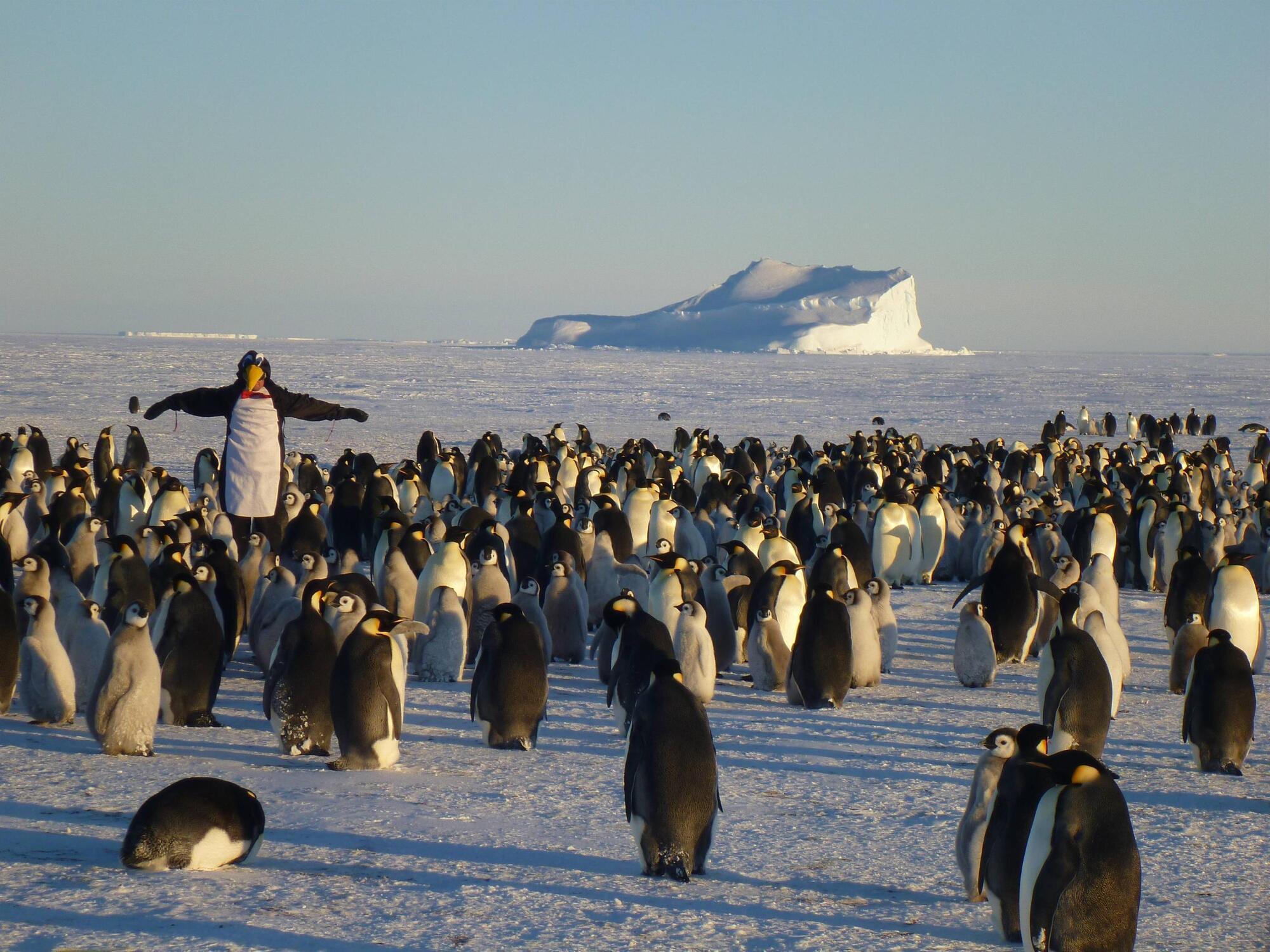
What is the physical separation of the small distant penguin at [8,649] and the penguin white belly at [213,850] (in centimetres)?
218

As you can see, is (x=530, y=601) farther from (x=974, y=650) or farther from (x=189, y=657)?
(x=974, y=650)

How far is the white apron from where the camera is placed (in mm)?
7340

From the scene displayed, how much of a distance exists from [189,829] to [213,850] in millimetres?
97

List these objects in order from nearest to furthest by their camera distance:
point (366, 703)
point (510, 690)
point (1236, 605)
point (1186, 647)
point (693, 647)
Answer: point (366, 703) → point (510, 690) → point (693, 647) → point (1186, 647) → point (1236, 605)

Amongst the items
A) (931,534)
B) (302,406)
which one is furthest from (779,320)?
(302,406)

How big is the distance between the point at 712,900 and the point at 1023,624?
408cm

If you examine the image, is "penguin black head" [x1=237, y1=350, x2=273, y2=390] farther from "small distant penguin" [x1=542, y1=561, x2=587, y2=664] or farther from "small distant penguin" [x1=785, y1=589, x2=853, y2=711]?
"small distant penguin" [x1=785, y1=589, x2=853, y2=711]

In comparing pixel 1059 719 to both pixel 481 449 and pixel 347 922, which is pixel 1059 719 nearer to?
pixel 347 922

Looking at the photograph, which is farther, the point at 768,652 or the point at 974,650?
the point at 974,650

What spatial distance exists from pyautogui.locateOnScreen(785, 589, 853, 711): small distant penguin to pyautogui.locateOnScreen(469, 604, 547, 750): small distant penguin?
1318mm

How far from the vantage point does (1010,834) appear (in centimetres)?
339

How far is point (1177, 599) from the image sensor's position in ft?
24.7

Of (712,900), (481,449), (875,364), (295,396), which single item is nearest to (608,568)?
(295,396)

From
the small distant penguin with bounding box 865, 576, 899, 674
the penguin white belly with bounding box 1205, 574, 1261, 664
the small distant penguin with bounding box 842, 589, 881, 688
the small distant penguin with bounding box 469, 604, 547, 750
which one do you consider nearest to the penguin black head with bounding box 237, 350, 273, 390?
the small distant penguin with bounding box 469, 604, 547, 750
